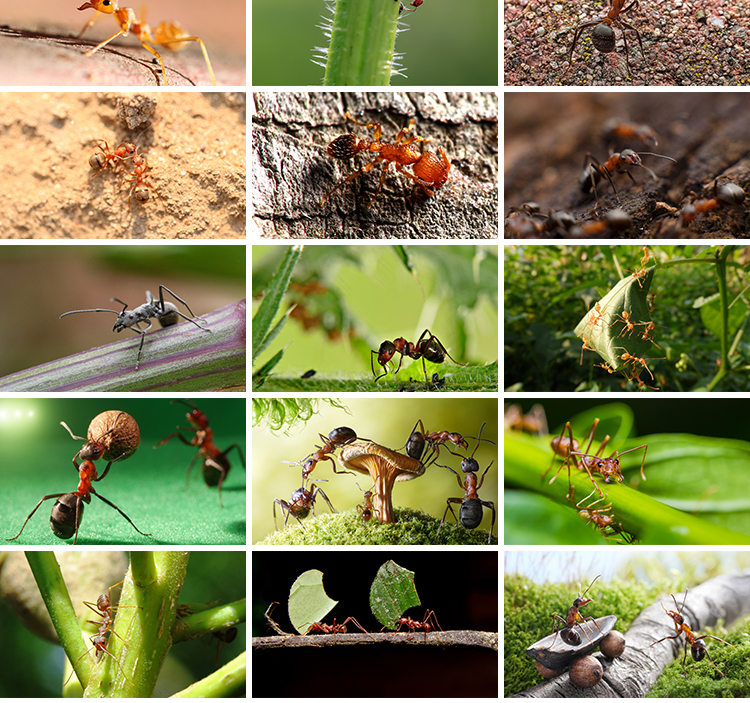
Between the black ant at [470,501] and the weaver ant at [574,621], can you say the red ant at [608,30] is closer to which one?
the black ant at [470,501]

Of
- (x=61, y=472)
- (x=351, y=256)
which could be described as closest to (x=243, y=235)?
(x=351, y=256)

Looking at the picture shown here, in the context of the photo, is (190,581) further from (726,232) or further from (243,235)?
(726,232)

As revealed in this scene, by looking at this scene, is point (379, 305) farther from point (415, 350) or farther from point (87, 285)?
point (87, 285)

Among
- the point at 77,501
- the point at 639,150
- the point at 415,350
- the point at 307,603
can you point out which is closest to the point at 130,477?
the point at 77,501

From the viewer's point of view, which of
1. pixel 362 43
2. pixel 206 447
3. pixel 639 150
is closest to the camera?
pixel 362 43

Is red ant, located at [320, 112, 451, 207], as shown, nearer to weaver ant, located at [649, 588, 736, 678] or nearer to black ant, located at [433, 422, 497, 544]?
black ant, located at [433, 422, 497, 544]

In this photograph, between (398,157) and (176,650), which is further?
(176,650)

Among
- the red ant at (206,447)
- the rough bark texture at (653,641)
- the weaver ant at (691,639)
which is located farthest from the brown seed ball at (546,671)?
the red ant at (206,447)
